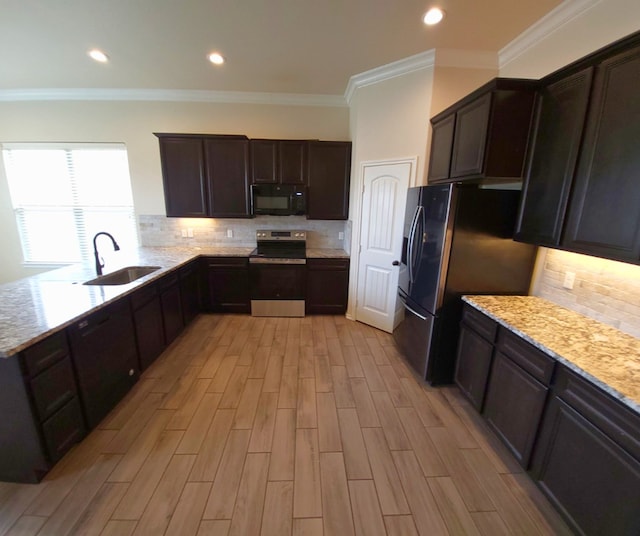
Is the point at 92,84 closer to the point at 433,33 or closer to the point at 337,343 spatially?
the point at 433,33

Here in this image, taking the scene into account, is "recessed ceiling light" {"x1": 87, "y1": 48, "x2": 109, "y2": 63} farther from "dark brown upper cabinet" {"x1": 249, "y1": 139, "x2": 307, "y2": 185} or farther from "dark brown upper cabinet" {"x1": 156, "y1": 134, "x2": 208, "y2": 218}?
"dark brown upper cabinet" {"x1": 249, "y1": 139, "x2": 307, "y2": 185}

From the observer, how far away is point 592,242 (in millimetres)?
1534

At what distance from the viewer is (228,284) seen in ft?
12.4

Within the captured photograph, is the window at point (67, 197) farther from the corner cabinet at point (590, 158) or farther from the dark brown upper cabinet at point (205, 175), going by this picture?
the corner cabinet at point (590, 158)

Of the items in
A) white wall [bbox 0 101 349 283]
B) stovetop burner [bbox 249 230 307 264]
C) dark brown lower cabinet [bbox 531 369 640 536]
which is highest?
white wall [bbox 0 101 349 283]

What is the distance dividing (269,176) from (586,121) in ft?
10.2

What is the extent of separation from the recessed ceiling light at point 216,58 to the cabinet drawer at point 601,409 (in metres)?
3.74

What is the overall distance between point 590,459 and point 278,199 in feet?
11.8

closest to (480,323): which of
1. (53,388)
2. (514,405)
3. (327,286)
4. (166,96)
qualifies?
(514,405)

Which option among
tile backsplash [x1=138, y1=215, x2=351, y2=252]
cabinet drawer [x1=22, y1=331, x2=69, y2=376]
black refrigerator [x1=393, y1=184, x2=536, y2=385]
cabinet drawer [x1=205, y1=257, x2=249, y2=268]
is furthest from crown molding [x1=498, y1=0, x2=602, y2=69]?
cabinet drawer [x1=22, y1=331, x2=69, y2=376]

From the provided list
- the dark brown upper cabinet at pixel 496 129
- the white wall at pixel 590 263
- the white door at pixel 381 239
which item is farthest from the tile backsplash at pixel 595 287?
the white door at pixel 381 239

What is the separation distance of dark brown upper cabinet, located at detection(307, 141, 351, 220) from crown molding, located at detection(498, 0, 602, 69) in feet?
5.83

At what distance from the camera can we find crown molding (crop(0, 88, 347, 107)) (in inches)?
145

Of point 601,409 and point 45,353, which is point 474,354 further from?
point 45,353
